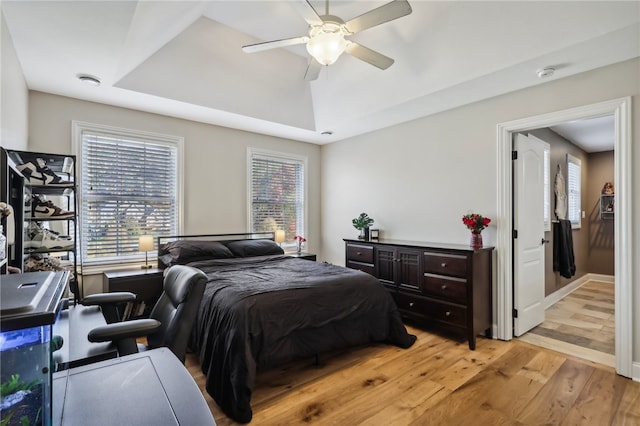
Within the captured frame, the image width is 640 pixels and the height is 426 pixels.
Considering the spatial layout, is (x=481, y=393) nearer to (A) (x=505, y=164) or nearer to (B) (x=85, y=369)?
(A) (x=505, y=164)

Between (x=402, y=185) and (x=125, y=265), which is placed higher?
(x=402, y=185)

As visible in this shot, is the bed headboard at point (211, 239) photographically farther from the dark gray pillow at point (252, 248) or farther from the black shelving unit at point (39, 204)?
the black shelving unit at point (39, 204)

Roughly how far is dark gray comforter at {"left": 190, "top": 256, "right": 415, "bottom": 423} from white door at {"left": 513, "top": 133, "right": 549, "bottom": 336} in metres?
1.33

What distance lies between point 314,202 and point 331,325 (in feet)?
10.5

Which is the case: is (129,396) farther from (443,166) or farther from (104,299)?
(443,166)

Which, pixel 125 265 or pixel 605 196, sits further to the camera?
pixel 605 196

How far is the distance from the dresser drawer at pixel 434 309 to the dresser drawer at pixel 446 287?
8 cm

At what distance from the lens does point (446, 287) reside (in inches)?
129

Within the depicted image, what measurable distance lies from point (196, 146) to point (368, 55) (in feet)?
8.88

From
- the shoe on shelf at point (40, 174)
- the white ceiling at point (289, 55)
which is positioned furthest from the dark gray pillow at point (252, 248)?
the shoe on shelf at point (40, 174)

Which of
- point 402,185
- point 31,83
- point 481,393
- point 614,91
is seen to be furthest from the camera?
point 402,185

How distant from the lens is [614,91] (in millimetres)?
2656

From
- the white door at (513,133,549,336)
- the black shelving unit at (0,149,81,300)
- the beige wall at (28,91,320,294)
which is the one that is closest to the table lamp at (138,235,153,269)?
the beige wall at (28,91,320,294)

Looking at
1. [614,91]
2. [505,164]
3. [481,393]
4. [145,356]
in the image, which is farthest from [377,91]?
[145,356]
